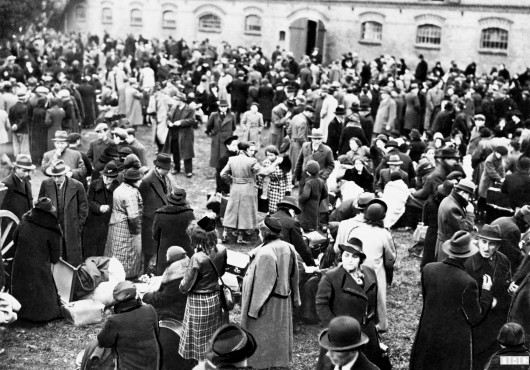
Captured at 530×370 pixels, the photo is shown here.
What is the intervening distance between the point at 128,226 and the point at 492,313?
493cm

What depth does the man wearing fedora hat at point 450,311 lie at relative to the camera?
6688 millimetres

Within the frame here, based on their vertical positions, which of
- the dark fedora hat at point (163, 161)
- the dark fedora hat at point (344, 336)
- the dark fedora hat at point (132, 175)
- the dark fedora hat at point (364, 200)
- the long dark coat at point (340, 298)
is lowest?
the long dark coat at point (340, 298)

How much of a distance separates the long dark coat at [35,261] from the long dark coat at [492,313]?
4.73 m

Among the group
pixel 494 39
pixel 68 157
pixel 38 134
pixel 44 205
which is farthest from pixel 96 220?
pixel 494 39

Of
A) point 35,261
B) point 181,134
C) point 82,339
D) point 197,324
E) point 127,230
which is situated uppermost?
point 181,134

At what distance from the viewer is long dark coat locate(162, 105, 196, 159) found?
1565 centimetres

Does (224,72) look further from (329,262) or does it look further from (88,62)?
(329,262)

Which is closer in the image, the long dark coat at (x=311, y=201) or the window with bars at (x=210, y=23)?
the long dark coat at (x=311, y=201)

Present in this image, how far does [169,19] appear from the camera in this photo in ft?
121

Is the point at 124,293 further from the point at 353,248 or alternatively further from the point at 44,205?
the point at 44,205

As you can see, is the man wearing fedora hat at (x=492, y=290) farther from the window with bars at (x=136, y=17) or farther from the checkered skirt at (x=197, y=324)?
the window with bars at (x=136, y=17)

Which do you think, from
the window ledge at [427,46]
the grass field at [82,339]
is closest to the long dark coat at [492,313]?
the grass field at [82,339]

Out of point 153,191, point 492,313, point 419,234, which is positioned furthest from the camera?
point 419,234

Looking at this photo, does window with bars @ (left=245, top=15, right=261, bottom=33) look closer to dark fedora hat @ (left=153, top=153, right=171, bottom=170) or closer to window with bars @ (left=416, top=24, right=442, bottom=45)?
window with bars @ (left=416, top=24, right=442, bottom=45)
